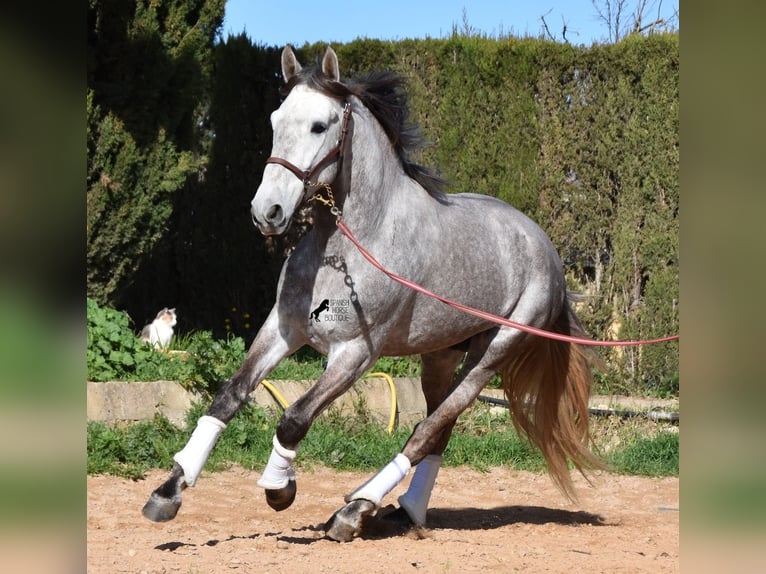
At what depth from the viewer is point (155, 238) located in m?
8.59

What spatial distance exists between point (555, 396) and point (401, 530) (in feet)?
3.96

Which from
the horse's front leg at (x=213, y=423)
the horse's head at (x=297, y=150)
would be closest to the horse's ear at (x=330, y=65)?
the horse's head at (x=297, y=150)

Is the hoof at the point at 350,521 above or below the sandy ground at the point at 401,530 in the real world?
above

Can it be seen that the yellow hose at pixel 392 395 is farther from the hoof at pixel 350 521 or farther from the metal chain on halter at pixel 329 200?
the metal chain on halter at pixel 329 200

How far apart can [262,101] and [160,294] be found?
2308mm

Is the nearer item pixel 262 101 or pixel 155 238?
pixel 155 238

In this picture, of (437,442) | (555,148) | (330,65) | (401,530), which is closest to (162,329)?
(555,148)

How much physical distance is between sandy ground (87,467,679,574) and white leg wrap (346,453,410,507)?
0.15m

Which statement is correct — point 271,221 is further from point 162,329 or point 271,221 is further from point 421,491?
point 162,329

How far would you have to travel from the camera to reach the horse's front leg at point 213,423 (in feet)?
13.4

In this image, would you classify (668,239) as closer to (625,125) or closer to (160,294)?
(625,125)

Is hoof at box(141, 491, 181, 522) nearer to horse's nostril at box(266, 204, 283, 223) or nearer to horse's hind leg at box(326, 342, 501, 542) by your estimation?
horse's hind leg at box(326, 342, 501, 542)

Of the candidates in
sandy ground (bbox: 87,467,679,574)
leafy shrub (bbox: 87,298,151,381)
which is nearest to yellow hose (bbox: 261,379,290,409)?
sandy ground (bbox: 87,467,679,574)
